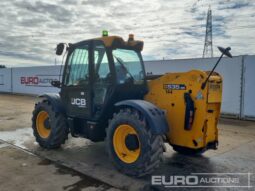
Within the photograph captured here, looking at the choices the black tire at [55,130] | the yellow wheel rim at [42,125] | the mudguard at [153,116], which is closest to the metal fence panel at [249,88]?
the mudguard at [153,116]

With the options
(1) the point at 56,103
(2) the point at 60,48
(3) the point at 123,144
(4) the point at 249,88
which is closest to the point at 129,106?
(3) the point at 123,144

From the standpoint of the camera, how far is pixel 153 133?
172 inches

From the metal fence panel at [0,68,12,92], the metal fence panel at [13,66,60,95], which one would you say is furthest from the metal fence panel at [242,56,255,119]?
the metal fence panel at [0,68,12,92]

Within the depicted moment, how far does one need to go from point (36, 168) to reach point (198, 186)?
9.22ft

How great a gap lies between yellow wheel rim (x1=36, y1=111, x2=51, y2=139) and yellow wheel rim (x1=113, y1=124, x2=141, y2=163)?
2.29 m

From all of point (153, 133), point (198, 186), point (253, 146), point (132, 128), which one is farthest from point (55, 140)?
point (253, 146)

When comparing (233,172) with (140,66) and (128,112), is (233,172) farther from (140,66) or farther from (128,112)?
(140,66)

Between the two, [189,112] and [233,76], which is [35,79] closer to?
[233,76]

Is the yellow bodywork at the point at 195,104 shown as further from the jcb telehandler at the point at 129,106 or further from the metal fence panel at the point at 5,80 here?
the metal fence panel at the point at 5,80

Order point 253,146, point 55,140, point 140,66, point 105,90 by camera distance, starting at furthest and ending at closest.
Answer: point 253,146 → point 55,140 → point 140,66 → point 105,90

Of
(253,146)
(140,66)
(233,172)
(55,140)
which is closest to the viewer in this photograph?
(233,172)

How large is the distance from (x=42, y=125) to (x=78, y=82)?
168 centimetres

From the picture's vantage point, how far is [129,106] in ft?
15.7

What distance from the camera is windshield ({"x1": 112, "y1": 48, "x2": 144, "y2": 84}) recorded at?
5.25 m
